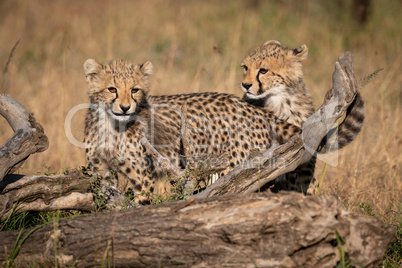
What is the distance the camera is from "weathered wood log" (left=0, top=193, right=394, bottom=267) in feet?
7.76

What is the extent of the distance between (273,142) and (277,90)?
575 mm

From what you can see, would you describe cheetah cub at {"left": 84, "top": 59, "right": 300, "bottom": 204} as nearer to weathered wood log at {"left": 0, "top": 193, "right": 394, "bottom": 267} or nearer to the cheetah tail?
the cheetah tail

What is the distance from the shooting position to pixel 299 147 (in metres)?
3.18

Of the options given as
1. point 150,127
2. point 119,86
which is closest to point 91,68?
point 119,86

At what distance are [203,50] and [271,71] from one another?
3.70 m

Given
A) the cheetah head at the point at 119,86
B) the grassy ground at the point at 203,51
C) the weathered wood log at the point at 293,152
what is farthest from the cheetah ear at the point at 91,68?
the weathered wood log at the point at 293,152

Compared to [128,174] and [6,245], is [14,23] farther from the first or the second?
[6,245]

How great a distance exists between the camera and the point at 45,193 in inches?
126

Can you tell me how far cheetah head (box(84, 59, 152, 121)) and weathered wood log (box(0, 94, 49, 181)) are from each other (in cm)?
80

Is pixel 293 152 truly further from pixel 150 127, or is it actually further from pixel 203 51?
pixel 203 51

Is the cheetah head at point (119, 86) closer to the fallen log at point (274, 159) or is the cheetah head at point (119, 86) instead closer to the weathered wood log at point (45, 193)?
the fallen log at point (274, 159)

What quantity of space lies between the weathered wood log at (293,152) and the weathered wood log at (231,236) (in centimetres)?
59

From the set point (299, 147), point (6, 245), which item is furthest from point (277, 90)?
point (6, 245)

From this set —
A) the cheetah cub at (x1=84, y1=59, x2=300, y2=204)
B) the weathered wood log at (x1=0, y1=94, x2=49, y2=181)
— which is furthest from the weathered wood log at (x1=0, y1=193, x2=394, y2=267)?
the cheetah cub at (x1=84, y1=59, x2=300, y2=204)
